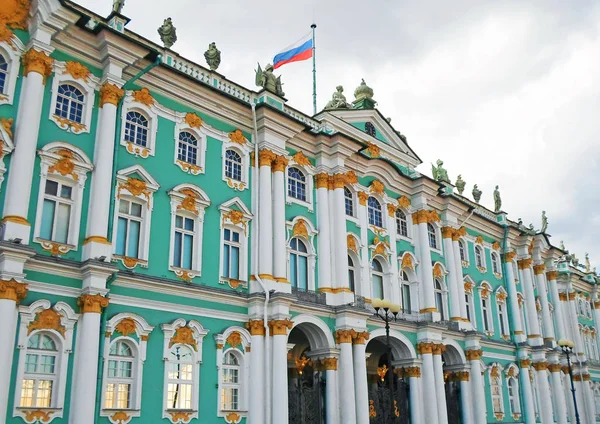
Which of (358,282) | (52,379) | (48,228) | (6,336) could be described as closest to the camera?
(6,336)

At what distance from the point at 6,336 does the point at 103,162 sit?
250 inches

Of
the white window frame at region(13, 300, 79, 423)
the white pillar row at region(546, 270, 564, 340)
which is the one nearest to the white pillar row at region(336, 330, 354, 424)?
the white window frame at region(13, 300, 79, 423)

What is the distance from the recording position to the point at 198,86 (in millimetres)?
24547

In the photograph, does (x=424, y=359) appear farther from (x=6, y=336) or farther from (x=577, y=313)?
(x=577, y=313)

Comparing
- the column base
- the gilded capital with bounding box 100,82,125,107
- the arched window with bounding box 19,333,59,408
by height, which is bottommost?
the arched window with bounding box 19,333,59,408

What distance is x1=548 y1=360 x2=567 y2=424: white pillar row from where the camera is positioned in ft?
131

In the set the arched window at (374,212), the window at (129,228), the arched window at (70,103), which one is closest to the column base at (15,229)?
the window at (129,228)

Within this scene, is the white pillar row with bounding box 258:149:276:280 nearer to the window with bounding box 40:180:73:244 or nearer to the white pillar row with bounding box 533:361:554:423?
the window with bounding box 40:180:73:244

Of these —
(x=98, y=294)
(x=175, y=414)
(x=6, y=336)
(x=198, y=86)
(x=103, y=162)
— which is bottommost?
(x=175, y=414)

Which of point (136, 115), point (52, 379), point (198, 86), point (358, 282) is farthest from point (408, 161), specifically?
point (52, 379)

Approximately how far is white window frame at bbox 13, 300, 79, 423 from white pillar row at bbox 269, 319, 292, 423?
769cm

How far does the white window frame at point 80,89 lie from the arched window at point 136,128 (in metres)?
1.56

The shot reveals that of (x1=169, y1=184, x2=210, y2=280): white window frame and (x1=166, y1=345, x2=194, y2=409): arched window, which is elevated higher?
(x1=169, y1=184, x2=210, y2=280): white window frame

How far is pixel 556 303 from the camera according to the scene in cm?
4512
